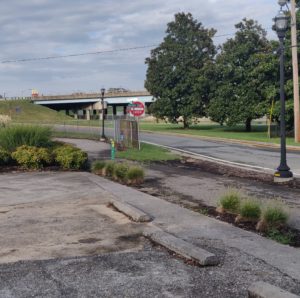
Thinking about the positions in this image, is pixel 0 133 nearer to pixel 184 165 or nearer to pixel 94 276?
pixel 184 165

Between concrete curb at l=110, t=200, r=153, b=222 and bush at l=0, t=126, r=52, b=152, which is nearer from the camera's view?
concrete curb at l=110, t=200, r=153, b=222

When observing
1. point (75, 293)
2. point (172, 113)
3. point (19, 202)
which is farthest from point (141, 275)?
point (172, 113)

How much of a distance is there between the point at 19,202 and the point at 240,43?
38.5 m

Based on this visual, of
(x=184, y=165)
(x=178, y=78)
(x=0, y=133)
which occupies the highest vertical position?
(x=178, y=78)

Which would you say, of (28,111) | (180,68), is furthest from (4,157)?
(28,111)

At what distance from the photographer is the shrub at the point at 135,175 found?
46.1ft

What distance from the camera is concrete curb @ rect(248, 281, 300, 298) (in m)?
4.70

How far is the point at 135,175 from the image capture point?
14.1 meters

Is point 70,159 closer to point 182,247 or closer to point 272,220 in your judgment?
point 272,220

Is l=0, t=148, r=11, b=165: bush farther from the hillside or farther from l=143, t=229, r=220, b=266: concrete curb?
the hillside

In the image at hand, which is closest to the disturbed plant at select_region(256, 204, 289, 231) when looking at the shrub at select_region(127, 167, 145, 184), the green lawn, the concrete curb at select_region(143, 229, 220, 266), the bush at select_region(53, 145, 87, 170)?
the concrete curb at select_region(143, 229, 220, 266)

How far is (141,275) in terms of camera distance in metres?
5.75

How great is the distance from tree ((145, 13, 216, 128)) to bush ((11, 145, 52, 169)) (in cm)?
3386

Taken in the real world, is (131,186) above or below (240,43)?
below
